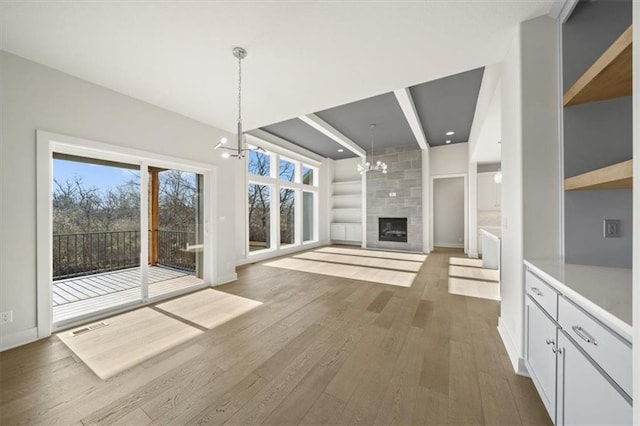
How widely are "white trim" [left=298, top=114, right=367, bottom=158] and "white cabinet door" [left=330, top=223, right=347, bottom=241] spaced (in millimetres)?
2696

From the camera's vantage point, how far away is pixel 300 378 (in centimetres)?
183

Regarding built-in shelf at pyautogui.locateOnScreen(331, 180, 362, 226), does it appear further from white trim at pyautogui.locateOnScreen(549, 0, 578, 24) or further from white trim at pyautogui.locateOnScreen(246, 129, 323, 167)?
white trim at pyautogui.locateOnScreen(549, 0, 578, 24)

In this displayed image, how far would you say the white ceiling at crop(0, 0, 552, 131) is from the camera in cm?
184

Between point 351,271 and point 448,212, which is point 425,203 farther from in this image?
point 351,271

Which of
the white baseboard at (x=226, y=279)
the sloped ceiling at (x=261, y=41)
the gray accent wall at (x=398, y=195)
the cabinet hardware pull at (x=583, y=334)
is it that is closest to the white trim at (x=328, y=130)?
the gray accent wall at (x=398, y=195)

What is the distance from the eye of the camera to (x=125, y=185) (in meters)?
3.29

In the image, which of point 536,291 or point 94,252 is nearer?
point 536,291

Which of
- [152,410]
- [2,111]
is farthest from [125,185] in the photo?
[152,410]

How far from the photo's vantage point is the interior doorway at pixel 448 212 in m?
7.94

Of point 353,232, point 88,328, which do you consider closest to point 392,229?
point 353,232

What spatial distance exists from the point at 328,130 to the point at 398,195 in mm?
3327

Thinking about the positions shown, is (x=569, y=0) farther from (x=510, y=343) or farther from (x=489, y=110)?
(x=510, y=343)

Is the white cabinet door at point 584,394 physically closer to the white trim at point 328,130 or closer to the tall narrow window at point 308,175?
the white trim at point 328,130

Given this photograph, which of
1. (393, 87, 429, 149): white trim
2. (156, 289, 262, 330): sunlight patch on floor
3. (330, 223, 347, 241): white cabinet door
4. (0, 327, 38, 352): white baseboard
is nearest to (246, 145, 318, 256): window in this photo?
(330, 223, 347, 241): white cabinet door
